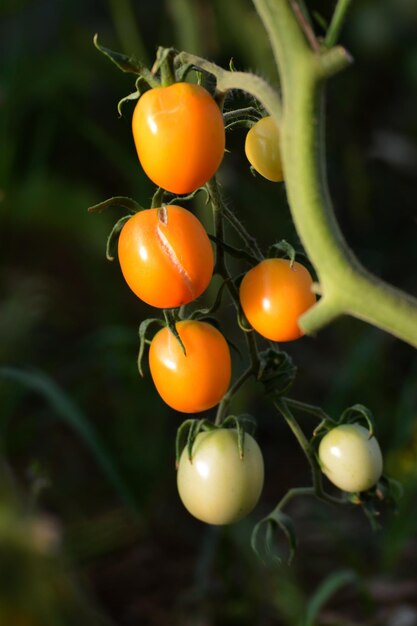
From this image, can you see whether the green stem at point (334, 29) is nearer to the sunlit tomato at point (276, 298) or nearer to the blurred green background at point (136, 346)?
the sunlit tomato at point (276, 298)

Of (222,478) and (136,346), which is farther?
(136,346)

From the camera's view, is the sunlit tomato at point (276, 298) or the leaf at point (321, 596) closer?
the sunlit tomato at point (276, 298)

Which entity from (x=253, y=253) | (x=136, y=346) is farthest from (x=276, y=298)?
(x=136, y=346)

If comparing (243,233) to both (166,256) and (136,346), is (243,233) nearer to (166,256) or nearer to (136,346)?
(166,256)

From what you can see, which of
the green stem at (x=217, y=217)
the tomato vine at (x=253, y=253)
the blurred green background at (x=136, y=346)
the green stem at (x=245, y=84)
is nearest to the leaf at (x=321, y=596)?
the blurred green background at (x=136, y=346)

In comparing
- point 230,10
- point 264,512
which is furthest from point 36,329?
point 230,10

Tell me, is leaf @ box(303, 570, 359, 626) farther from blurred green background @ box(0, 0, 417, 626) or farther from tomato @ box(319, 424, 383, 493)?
tomato @ box(319, 424, 383, 493)
